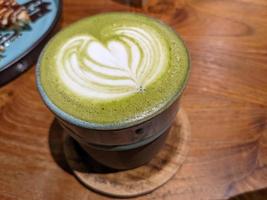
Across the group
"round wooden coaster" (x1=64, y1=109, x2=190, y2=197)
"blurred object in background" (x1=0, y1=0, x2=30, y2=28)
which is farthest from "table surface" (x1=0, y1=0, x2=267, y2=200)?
"blurred object in background" (x1=0, y1=0, x2=30, y2=28)

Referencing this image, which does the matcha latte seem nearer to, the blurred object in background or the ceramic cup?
the ceramic cup

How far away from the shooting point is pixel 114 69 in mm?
592

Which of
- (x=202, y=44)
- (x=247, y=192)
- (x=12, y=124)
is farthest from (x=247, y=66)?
(x=12, y=124)

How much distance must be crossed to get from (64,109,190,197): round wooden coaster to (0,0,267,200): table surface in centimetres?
2

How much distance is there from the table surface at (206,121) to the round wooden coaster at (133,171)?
0.05 ft

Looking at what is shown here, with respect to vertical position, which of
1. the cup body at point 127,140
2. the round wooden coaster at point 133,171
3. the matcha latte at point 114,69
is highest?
the matcha latte at point 114,69

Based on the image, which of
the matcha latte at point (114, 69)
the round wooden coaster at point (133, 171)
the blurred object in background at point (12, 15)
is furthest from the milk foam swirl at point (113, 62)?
the blurred object in background at point (12, 15)

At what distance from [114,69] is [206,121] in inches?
10.4

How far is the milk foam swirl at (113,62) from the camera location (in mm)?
569

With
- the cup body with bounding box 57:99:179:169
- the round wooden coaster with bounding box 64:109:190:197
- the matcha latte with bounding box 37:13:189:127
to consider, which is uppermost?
the matcha latte with bounding box 37:13:189:127

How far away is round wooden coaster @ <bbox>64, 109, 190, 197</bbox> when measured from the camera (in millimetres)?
681

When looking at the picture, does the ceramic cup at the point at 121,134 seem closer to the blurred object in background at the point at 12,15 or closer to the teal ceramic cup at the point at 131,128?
the teal ceramic cup at the point at 131,128

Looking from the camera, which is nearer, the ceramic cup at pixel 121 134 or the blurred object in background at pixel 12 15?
the ceramic cup at pixel 121 134

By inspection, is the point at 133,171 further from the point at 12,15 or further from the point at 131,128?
the point at 12,15
